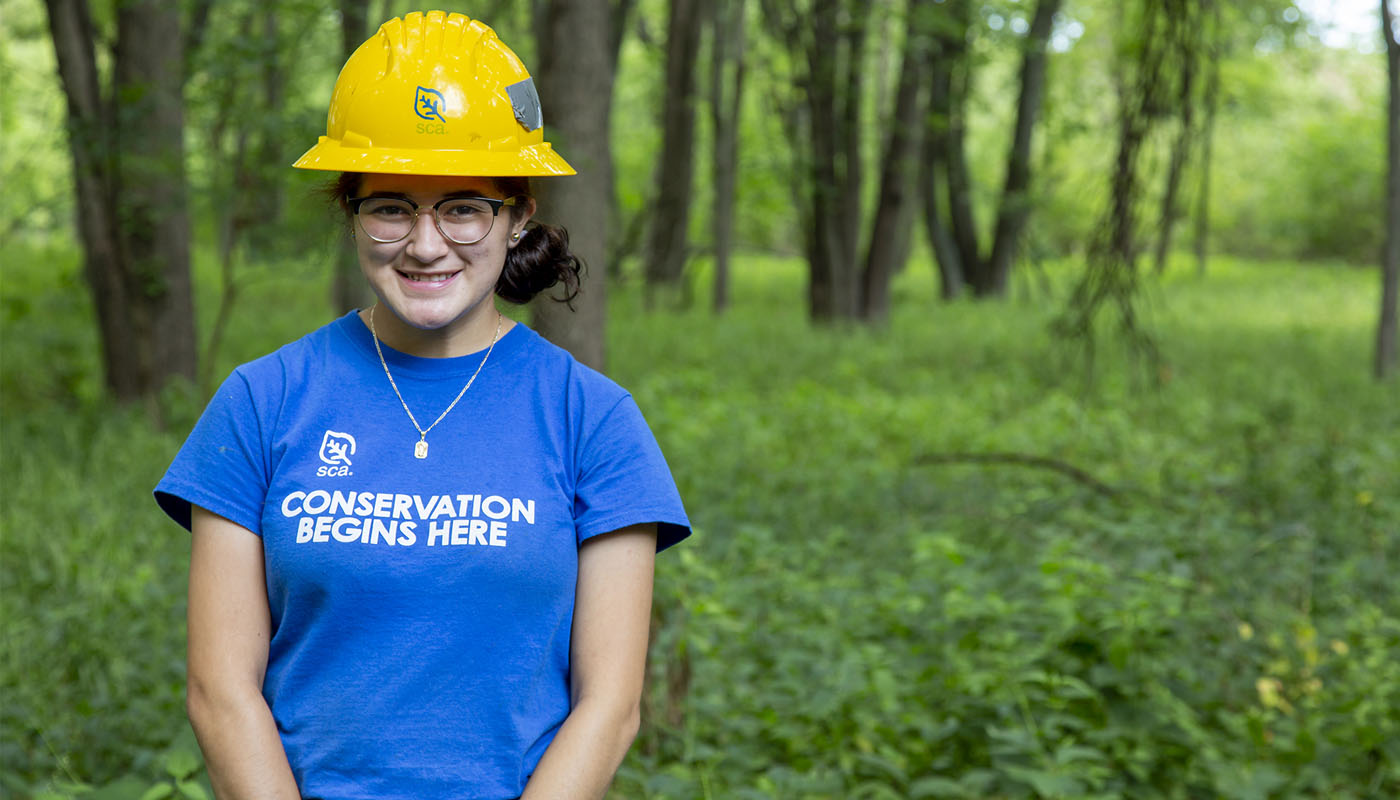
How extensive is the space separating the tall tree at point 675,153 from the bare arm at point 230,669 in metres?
14.6

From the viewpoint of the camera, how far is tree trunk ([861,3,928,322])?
583 inches

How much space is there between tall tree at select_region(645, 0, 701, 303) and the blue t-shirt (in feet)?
47.4

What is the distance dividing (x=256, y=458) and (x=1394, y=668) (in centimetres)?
361

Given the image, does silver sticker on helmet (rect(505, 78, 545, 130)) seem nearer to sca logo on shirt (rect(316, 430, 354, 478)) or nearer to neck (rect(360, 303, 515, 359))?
neck (rect(360, 303, 515, 359))

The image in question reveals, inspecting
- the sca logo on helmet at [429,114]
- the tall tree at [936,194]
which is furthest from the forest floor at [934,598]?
the tall tree at [936,194]

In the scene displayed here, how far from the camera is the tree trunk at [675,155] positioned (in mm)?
15930

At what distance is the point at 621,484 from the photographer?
68.6 inches

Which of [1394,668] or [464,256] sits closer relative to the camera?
[464,256]

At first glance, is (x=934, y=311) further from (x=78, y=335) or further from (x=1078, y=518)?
(x=1078, y=518)

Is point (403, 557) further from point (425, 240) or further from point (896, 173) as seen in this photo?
point (896, 173)

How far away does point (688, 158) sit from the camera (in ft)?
59.8

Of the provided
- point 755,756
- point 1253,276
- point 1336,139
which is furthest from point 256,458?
point 1336,139

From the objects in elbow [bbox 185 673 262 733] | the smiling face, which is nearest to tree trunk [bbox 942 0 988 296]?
the smiling face

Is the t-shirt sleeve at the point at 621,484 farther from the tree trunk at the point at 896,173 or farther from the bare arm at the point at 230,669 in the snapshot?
the tree trunk at the point at 896,173
